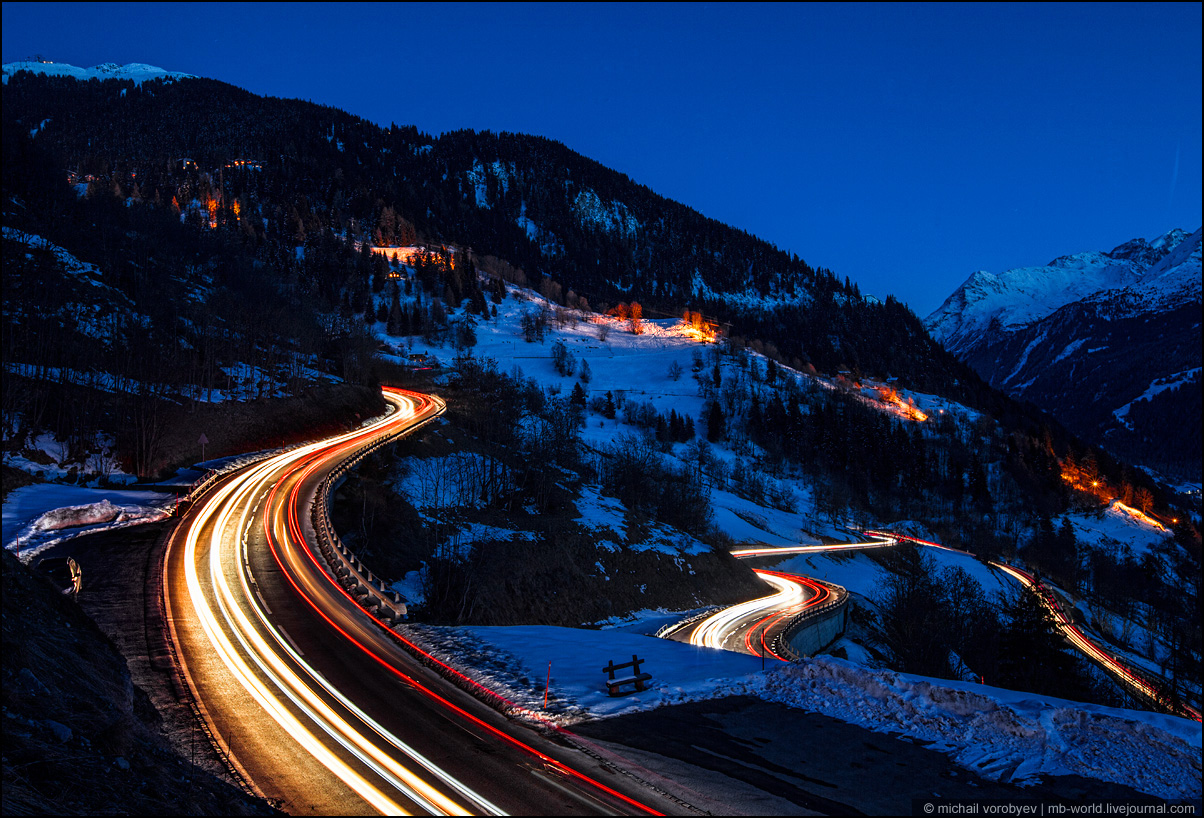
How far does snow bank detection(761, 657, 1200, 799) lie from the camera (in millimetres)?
11820

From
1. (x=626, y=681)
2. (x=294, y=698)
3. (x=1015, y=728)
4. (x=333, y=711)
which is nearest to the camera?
(x=1015, y=728)

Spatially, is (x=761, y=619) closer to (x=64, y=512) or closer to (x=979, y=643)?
(x=979, y=643)

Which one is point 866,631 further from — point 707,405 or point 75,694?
point 707,405

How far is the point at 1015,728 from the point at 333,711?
16.0 metres

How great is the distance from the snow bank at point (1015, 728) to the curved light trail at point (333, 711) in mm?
7373

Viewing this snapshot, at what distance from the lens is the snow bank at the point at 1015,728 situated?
11820mm

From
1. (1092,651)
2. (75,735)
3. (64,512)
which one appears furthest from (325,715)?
(1092,651)

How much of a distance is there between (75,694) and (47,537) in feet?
85.4

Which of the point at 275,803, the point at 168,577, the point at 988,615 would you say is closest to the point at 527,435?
the point at 988,615

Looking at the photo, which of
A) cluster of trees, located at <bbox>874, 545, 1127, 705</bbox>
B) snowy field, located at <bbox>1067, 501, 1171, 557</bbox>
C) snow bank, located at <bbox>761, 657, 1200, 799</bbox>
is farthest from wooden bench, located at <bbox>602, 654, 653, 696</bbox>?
snowy field, located at <bbox>1067, 501, 1171, 557</bbox>

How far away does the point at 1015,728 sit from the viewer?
13.5 metres

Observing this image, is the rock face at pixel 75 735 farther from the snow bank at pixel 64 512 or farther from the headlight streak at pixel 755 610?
the headlight streak at pixel 755 610

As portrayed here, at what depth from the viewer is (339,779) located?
1202 cm

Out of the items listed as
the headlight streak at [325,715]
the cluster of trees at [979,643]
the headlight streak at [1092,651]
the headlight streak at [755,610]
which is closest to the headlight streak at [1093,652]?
the headlight streak at [1092,651]
